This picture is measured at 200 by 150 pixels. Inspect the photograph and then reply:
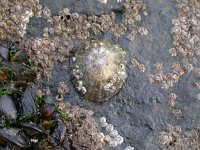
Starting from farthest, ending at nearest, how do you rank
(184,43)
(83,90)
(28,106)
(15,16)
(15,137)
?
(184,43) → (15,16) → (83,90) → (28,106) → (15,137)

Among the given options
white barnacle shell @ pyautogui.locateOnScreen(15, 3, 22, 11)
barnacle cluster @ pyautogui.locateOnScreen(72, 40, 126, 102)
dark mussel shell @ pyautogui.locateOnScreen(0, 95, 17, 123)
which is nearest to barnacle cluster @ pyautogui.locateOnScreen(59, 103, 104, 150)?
barnacle cluster @ pyautogui.locateOnScreen(72, 40, 126, 102)

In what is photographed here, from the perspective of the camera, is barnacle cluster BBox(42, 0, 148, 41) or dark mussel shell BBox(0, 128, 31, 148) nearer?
dark mussel shell BBox(0, 128, 31, 148)

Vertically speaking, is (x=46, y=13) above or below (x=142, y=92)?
above

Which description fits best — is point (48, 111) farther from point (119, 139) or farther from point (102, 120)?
point (119, 139)

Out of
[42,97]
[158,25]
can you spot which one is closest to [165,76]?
[158,25]

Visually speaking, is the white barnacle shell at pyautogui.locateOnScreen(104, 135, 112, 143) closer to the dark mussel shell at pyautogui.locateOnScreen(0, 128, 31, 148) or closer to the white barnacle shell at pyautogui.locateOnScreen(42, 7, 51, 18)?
the dark mussel shell at pyautogui.locateOnScreen(0, 128, 31, 148)

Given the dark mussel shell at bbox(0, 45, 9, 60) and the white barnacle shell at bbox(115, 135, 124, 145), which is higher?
the dark mussel shell at bbox(0, 45, 9, 60)

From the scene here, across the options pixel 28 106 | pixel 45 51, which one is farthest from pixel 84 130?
pixel 45 51
